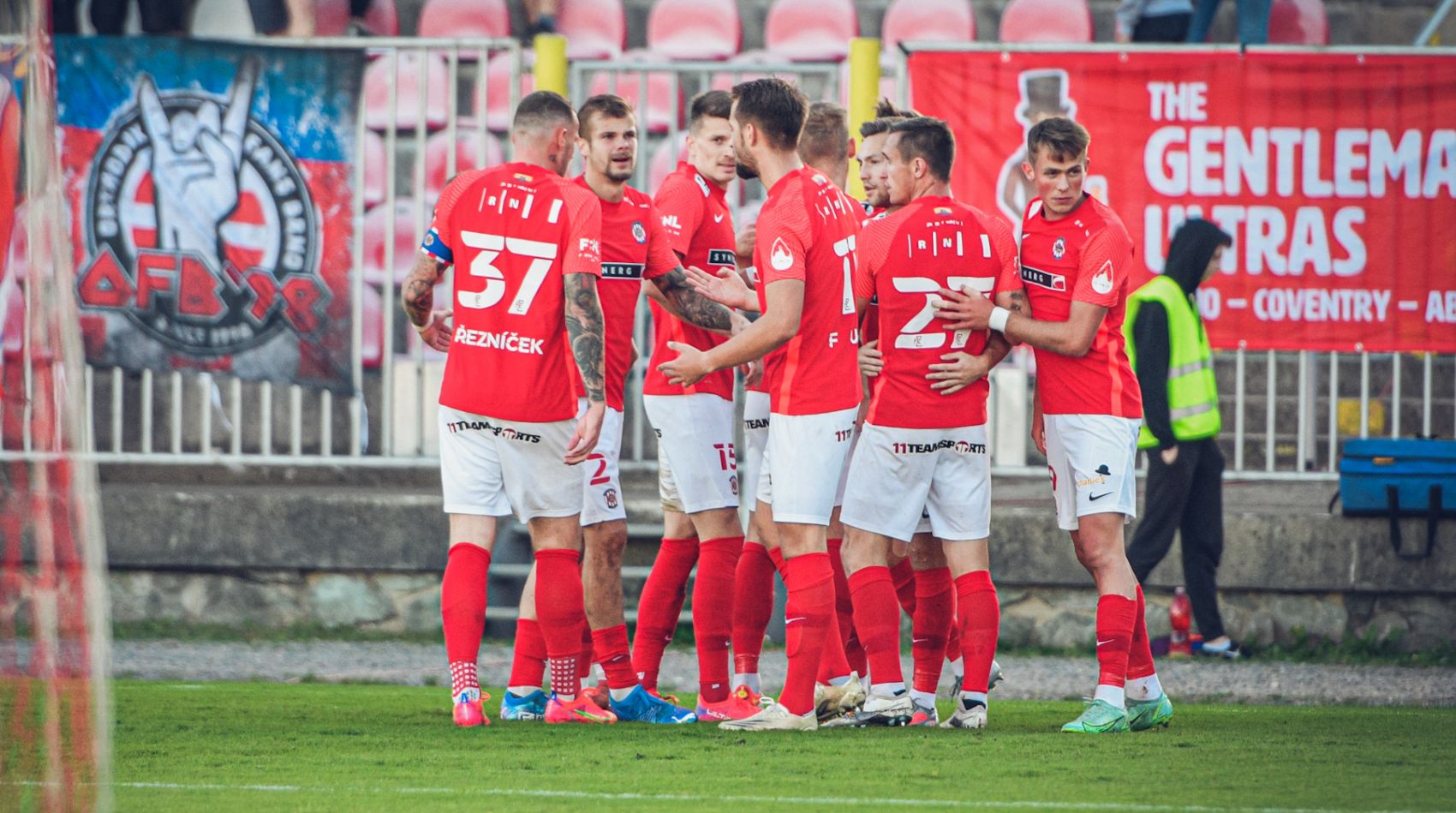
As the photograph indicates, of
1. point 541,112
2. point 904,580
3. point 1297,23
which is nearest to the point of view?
point 541,112

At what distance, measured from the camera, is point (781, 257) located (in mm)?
6090

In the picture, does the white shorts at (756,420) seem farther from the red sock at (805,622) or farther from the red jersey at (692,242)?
the red sock at (805,622)

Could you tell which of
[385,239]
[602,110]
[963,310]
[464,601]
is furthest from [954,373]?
[385,239]

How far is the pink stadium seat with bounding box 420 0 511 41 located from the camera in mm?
11875

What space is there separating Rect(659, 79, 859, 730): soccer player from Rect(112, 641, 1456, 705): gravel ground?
6.71 ft

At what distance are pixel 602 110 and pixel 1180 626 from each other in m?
4.18

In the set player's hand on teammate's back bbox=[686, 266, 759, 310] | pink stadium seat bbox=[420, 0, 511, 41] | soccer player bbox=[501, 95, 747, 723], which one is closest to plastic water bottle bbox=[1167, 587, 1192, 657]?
soccer player bbox=[501, 95, 747, 723]

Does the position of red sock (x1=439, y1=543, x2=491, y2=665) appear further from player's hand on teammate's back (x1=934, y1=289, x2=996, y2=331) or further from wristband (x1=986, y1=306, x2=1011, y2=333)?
Result: wristband (x1=986, y1=306, x2=1011, y2=333)

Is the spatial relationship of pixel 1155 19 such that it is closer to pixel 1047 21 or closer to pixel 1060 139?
→ pixel 1047 21

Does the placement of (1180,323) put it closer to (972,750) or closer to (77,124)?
(972,750)

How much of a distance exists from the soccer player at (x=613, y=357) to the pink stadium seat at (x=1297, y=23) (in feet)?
19.5

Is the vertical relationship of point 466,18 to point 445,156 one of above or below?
above

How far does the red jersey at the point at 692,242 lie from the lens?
7.06 m

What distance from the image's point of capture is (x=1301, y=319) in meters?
9.95
